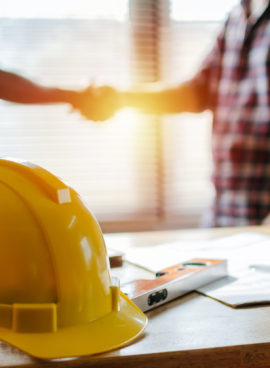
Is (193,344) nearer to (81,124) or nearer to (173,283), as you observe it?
(173,283)

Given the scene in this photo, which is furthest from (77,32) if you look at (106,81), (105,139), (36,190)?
(36,190)

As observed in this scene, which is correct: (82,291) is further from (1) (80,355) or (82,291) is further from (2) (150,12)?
(2) (150,12)

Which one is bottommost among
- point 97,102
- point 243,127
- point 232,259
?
point 232,259

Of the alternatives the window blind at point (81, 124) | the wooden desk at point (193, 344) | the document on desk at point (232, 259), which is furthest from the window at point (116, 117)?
the wooden desk at point (193, 344)

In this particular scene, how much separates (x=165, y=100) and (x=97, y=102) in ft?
1.03

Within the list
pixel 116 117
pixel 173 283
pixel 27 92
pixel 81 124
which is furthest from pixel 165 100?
pixel 173 283

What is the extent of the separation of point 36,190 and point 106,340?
18cm

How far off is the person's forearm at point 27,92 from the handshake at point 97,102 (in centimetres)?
3

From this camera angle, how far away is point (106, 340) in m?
0.48

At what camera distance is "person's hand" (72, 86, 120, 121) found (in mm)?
1920

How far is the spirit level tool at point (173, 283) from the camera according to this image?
1.92 feet

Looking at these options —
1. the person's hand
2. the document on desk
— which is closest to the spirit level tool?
the document on desk

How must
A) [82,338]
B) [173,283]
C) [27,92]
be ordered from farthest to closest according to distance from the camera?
[27,92]
[173,283]
[82,338]

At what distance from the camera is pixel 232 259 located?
2.84 feet
